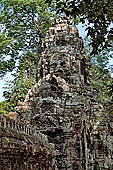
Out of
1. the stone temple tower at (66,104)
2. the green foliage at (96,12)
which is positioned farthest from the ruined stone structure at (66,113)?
the green foliage at (96,12)

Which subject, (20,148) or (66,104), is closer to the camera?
(20,148)

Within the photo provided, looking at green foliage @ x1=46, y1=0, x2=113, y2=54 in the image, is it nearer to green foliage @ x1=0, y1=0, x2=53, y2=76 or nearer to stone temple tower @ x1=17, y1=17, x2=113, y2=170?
stone temple tower @ x1=17, y1=17, x2=113, y2=170

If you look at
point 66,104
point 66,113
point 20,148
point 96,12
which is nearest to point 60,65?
point 66,104

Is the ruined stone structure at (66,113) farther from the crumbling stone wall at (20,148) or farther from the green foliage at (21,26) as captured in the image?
the green foliage at (21,26)

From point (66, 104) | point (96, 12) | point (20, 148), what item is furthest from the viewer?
point (66, 104)

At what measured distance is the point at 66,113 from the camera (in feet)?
36.4

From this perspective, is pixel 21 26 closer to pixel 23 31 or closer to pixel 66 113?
pixel 23 31

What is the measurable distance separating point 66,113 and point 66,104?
606mm

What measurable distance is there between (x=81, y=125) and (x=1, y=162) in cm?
648

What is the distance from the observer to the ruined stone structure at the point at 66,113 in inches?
401

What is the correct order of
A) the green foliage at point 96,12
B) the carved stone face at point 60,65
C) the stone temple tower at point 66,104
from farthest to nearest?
the carved stone face at point 60,65 → the stone temple tower at point 66,104 → the green foliage at point 96,12

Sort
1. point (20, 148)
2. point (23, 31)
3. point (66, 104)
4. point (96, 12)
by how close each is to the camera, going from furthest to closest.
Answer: point (23, 31), point (66, 104), point (20, 148), point (96, 12)

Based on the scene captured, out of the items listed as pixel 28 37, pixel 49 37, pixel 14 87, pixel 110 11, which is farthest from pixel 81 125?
pixel 28 37

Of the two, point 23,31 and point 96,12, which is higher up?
point 23,31
